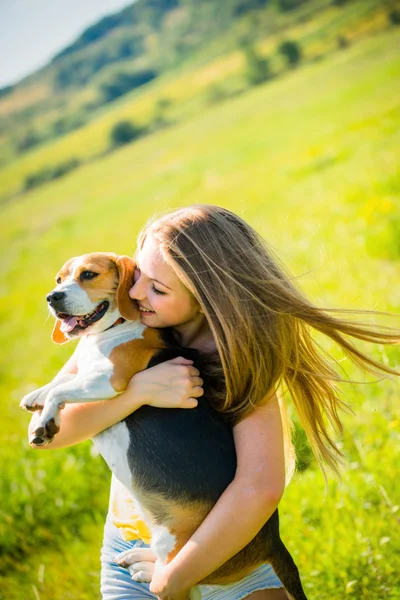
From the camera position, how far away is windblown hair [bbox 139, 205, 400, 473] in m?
2.19

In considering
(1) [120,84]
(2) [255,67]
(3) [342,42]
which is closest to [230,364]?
(3) [342,42]

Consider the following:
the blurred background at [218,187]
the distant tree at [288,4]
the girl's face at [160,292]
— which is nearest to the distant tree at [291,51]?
the blurred background at [218,187]

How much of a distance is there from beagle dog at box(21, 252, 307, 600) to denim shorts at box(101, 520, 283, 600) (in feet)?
0.11

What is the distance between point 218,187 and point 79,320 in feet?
40.1

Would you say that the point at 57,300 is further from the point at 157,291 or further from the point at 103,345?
the point at 157,291

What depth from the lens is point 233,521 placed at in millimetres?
1956

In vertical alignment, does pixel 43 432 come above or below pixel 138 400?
above

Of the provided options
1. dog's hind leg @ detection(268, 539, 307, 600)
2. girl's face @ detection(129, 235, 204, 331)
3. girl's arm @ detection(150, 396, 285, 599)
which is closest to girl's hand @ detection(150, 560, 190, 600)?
girl's arm @ detection(150, 396, 285, 599)

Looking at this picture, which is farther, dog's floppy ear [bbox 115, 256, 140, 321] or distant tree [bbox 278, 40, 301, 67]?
distant tree [bbox 278, 40, 301, 67]

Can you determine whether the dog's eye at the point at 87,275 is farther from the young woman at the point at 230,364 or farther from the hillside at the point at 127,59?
the hillside at the point at 127,59

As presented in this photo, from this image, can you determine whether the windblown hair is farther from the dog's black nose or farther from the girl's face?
the dog's black nose

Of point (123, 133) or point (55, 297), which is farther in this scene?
point (123, 133)

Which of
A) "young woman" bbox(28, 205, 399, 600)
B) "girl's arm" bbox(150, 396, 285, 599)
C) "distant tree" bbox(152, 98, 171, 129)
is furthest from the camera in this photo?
"distant tree" bbox(152, 98, 171, 129)

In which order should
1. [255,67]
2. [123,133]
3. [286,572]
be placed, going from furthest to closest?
[123,133] < [255,67] < [286,572]
